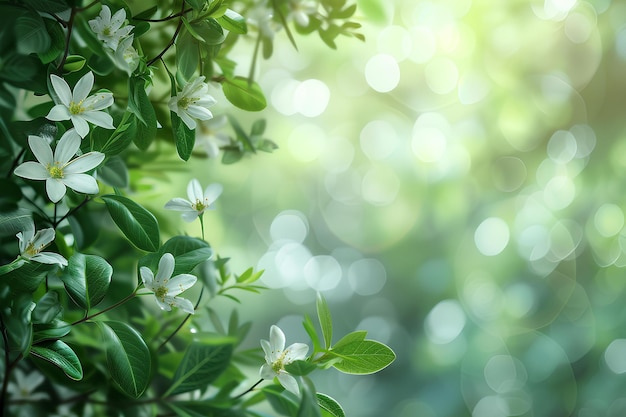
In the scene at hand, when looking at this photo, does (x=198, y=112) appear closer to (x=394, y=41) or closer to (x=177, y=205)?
(x=177, y=205)

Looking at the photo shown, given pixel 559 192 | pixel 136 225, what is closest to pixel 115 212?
pixel 136 225

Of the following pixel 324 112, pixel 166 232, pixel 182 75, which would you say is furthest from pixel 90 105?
pixel 324 112

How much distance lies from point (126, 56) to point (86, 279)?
9 centimetres

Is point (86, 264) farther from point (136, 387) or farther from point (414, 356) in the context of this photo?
Answer: point (414, 356)

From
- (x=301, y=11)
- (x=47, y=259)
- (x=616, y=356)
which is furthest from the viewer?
(x=616, y=356)

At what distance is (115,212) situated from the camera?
243mm

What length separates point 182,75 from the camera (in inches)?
9.9

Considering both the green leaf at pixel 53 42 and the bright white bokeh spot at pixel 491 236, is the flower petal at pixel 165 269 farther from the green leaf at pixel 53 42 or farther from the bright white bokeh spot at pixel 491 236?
the bright white bokeh spot at pixel 491 236

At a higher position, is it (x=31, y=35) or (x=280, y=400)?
(x=31, y=35)

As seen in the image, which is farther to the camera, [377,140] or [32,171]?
[377,140]

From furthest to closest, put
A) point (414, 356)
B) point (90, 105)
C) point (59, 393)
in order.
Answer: point (414, 356), point (59, 393), point (90, 105)

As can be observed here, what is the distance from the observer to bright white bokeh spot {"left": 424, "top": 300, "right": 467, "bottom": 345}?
73cm

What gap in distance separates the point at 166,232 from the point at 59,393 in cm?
11

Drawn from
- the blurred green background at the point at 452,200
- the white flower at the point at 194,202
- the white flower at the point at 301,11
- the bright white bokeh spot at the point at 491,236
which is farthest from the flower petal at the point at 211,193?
the bright white bokeh spot at the point at 491,236
